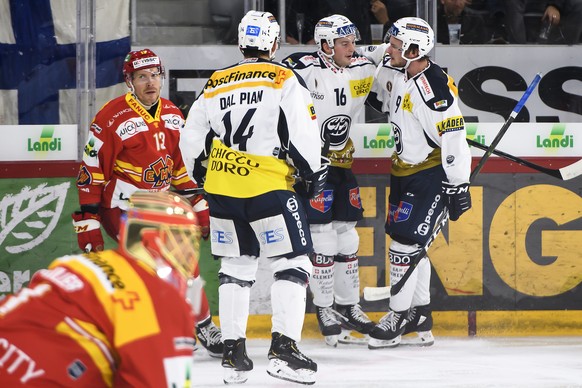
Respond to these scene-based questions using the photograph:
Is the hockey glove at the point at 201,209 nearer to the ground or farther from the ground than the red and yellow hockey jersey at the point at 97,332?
nearer to the ground

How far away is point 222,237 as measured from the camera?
15.6 ft

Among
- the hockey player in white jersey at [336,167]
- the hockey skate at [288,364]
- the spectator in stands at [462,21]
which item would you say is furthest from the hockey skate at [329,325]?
the spectator in stands at [462,21]

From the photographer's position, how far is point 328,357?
17.9 ft

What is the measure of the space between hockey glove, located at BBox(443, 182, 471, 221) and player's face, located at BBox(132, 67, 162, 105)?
1430 millimetres

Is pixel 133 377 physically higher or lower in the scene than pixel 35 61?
lower

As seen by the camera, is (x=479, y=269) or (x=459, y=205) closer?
(x=459, y=205)

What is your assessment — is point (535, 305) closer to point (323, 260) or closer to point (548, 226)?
point (548, 226)

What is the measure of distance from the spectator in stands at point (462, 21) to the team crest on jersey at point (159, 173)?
1.84 metres

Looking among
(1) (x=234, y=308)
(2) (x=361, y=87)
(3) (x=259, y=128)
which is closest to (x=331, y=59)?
(2) (x=361, y=87)

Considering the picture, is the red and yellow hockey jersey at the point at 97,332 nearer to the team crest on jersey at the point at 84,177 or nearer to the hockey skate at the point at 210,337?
the team crest on jersey at the point at 84,177

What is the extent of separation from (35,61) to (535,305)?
2.91 meters

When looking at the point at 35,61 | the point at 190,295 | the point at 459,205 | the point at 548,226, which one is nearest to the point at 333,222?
the point at 459,205

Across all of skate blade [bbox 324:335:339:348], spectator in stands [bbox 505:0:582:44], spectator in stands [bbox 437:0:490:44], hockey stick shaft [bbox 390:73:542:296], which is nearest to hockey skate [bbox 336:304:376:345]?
skate blade [bbox 324:335:339:348]

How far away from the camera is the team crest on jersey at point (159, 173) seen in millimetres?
5281
